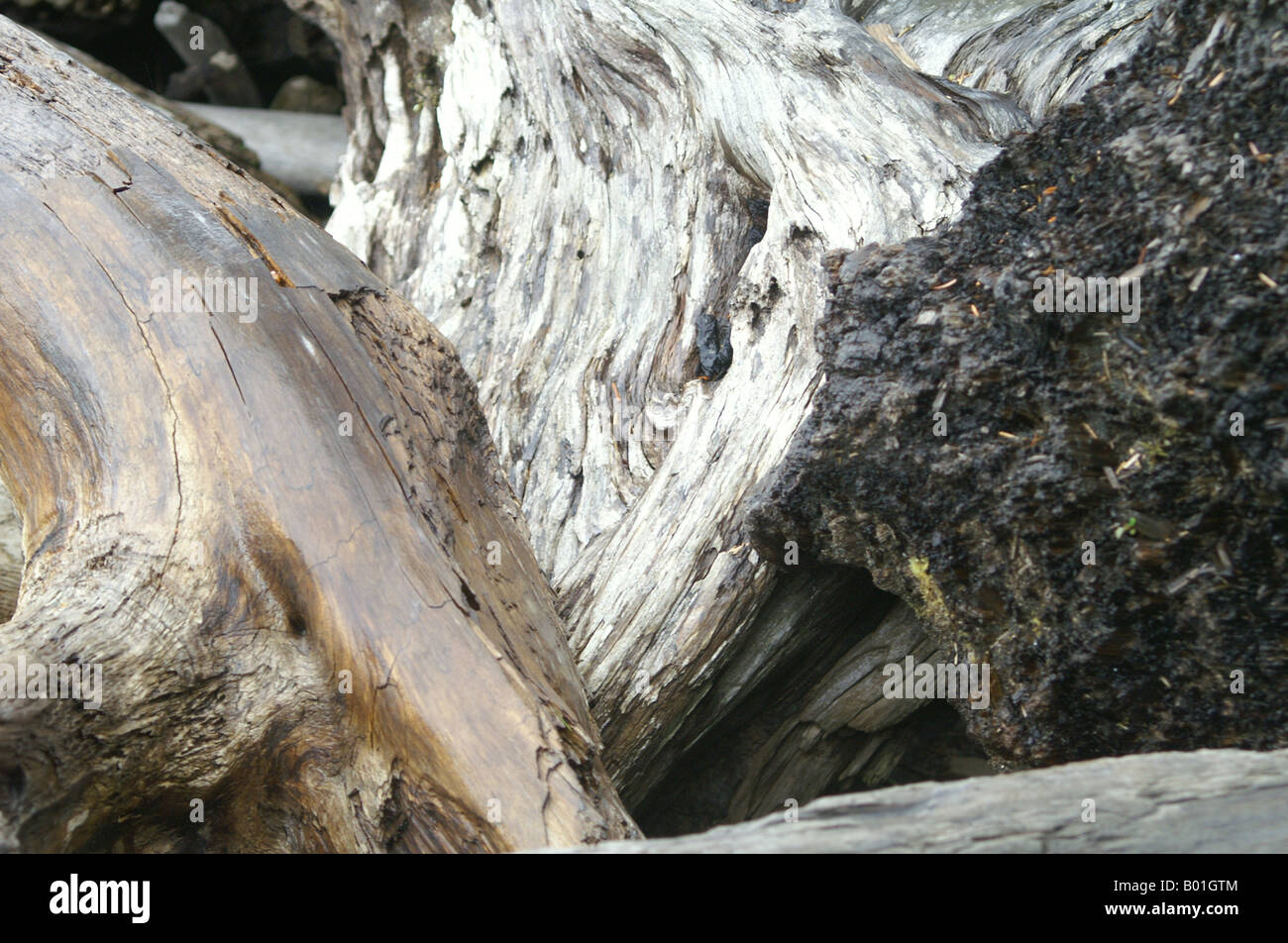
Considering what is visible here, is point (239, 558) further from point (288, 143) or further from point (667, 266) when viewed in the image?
point (288, 143)

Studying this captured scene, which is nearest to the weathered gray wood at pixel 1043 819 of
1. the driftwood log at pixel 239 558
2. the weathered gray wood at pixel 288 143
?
the driftwood log at pixel 239 558

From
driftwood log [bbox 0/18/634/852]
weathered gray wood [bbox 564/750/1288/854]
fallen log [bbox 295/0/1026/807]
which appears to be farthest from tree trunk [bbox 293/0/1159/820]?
weathered gray wood [bbox 564/750/1288/854]

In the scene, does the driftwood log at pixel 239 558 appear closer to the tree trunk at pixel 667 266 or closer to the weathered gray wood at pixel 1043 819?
the tree trunk at pixel 667 266

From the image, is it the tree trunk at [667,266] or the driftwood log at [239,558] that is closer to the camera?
the driftwood log at [239,558]

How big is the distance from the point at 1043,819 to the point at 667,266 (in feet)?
9.10

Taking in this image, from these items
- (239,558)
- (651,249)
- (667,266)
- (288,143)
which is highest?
(288,143)

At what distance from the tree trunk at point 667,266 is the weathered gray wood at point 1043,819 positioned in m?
1.22

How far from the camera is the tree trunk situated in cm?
304

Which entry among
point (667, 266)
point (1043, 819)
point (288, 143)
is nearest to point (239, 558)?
point (1043, 819)

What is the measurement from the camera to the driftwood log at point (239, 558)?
2104mm

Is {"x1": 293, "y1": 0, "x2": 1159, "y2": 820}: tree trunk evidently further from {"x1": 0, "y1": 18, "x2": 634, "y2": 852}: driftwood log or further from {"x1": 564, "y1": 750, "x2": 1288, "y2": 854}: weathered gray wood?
{"x1": 564, "y1": 750, "x2": 1288, "y2": 854}: weathered gray wood

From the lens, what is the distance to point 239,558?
230cm

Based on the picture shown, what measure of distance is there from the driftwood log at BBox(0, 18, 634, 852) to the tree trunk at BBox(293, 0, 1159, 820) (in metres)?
0.47
